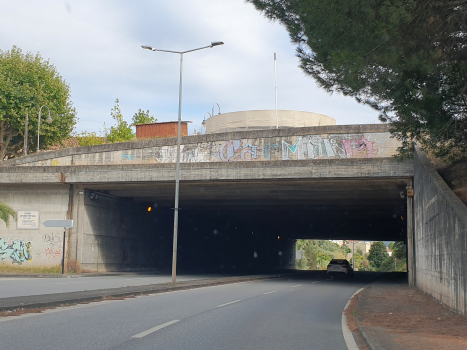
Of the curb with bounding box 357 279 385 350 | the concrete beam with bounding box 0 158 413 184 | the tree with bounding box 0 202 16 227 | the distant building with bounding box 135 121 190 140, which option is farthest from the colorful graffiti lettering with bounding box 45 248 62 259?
the curb with bounding box 357 279 385 350

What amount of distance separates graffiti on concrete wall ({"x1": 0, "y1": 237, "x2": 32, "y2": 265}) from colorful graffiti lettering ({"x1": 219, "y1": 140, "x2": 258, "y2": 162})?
12.5 m

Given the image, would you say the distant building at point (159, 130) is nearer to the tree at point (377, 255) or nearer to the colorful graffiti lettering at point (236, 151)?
the colorful graffiti lettering at point (236, 151)

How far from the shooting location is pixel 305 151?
26156mm

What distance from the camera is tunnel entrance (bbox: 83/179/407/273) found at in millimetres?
27906

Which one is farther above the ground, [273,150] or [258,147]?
[258,147]

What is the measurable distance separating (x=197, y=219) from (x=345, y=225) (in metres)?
14.5

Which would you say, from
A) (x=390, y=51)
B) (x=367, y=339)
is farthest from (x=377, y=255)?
(x=367, y=339)

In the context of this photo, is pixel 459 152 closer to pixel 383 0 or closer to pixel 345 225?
pixel 383 0

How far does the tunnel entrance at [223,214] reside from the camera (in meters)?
27.9

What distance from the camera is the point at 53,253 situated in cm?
2789

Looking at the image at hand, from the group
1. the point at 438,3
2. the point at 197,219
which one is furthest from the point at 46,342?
the point at 197,219

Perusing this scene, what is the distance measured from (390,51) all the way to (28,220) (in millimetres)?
23845

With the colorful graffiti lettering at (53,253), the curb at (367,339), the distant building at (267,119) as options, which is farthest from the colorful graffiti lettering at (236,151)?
the curb at (367,339)

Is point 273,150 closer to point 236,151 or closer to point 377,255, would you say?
point 236,151
